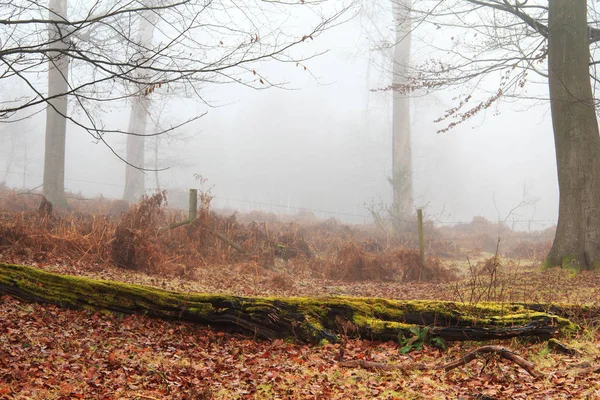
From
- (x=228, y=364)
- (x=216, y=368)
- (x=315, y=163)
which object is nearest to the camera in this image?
(x=216, y=368)

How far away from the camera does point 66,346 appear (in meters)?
4.64

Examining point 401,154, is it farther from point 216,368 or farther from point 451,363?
point 216,368

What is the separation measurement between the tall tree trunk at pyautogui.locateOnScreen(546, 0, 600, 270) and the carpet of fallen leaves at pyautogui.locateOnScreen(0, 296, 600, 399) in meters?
5.38

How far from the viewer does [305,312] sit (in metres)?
5.21

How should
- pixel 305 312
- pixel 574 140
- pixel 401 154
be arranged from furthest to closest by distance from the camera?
pixel 401 154
pixel 574 140
pixel 305 312

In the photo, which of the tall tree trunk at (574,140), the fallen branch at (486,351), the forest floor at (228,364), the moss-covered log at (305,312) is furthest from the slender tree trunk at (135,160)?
the fallen branch at (486,351)

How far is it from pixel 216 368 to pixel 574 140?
8.13 metres

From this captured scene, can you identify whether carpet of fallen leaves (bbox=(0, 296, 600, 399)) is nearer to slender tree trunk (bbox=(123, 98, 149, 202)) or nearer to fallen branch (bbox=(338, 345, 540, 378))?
fallen branch (bbox=(338, 345, 540, 378))

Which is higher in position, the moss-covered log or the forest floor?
the moss-covered log

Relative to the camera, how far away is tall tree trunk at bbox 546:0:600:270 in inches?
360

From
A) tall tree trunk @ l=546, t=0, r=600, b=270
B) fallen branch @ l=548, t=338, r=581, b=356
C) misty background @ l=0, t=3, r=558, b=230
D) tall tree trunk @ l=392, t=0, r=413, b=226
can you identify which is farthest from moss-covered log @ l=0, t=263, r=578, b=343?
misty background @ l=0, t=3, r=558, b=230

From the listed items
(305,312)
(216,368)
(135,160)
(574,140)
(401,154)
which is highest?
(401,154)

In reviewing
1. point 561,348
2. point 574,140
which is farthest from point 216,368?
point 574,140

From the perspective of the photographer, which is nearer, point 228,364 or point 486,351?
point 486,351
